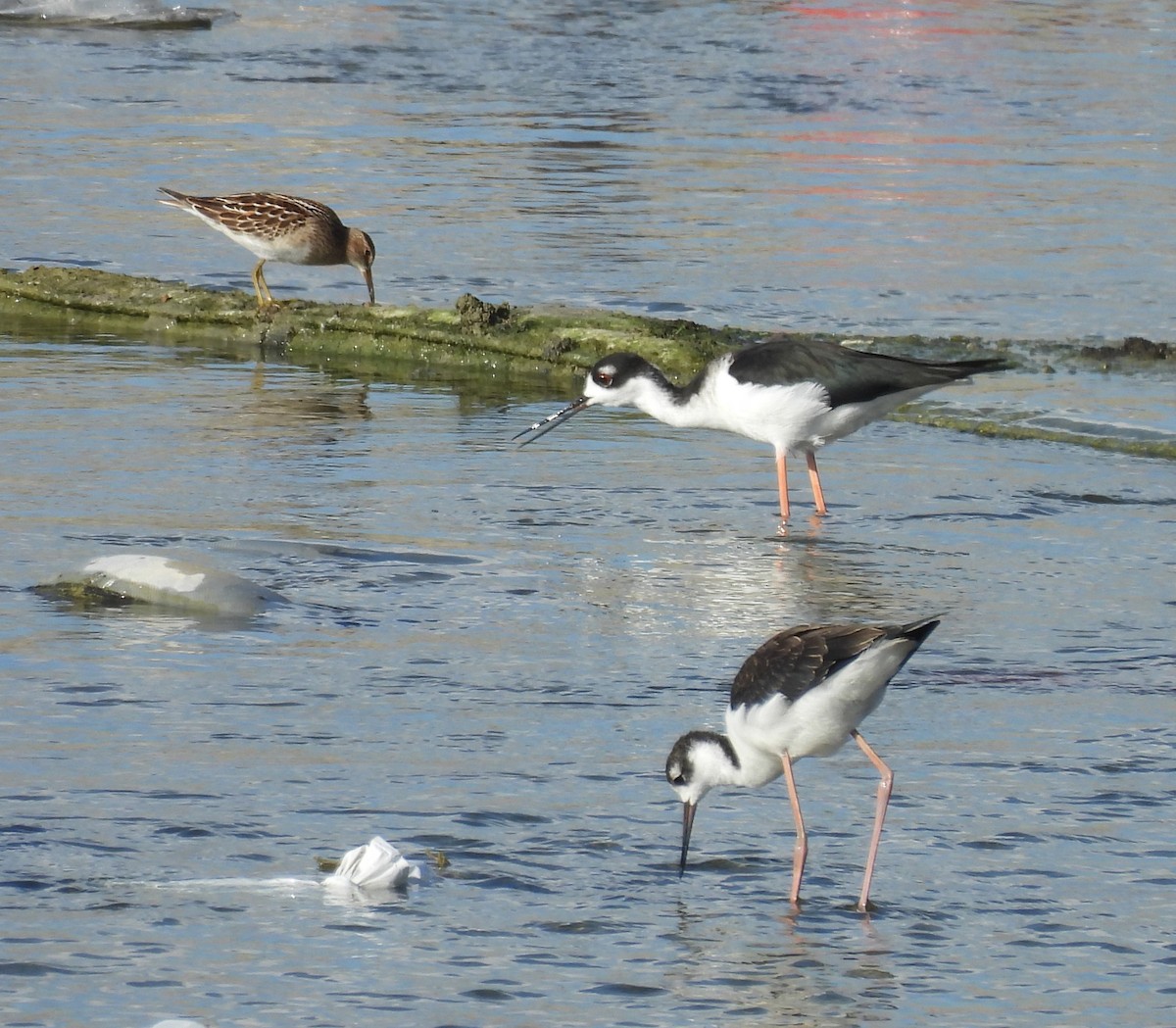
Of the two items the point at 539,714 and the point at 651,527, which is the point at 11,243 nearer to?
the point at 651,527

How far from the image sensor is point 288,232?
15391mm

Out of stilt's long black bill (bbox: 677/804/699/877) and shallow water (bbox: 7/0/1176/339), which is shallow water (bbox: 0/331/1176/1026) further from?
shallow water (bbox: 7/0/1176/339)

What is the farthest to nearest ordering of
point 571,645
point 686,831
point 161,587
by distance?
point 161,587, point 571,645, point 686,831

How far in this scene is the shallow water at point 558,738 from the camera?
5.55 m

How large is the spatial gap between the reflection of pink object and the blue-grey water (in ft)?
0.19

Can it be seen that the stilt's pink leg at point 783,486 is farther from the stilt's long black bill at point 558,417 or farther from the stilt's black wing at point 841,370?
the stilt's long black bill at point 558,417

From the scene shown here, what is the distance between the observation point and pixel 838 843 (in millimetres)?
6430

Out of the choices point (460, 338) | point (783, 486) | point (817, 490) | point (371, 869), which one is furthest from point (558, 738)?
point (460, 338)

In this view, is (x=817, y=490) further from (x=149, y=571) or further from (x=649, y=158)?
(x=649, y=158)

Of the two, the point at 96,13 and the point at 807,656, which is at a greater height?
the point at 96,13

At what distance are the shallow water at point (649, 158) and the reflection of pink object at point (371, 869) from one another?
8.96 metres

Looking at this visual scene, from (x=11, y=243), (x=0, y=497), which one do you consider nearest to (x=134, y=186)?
(x=11, y=243)

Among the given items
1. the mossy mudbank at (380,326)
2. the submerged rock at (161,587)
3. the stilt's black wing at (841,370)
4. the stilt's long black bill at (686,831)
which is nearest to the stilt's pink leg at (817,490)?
the stilt's black wing at (841,370)

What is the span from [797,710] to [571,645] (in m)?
2.23
